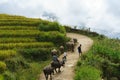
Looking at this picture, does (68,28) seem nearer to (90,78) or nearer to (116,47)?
(116,47)

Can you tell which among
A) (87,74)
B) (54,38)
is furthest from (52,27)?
(87,74)

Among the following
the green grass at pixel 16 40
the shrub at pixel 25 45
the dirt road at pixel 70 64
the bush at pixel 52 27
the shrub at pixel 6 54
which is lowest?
the dirt road at pixel 70 64

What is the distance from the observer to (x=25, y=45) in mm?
53500

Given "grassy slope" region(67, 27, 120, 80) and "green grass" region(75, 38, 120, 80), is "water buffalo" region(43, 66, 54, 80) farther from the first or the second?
"green grass" region(75, 38, 120, 80)

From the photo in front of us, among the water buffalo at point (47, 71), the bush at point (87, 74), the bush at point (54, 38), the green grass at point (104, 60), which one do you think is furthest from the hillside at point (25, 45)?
the bush at point (87, 74)

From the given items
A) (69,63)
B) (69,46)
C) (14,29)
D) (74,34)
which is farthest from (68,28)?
(69,63)

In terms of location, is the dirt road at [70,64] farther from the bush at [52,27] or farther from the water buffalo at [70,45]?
the bush at [52,27]

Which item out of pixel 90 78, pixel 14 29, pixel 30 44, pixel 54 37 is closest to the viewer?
pixel 90 78

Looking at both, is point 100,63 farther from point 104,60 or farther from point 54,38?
point 54,38

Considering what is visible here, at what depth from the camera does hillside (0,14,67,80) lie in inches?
1780

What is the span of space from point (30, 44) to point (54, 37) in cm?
467

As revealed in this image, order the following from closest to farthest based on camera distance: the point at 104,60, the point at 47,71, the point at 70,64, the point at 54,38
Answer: the point at 47,71, the point at 70,64, the point at 104,60, the point at 54,38

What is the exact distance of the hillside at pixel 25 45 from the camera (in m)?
45.2

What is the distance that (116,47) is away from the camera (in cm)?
5828
